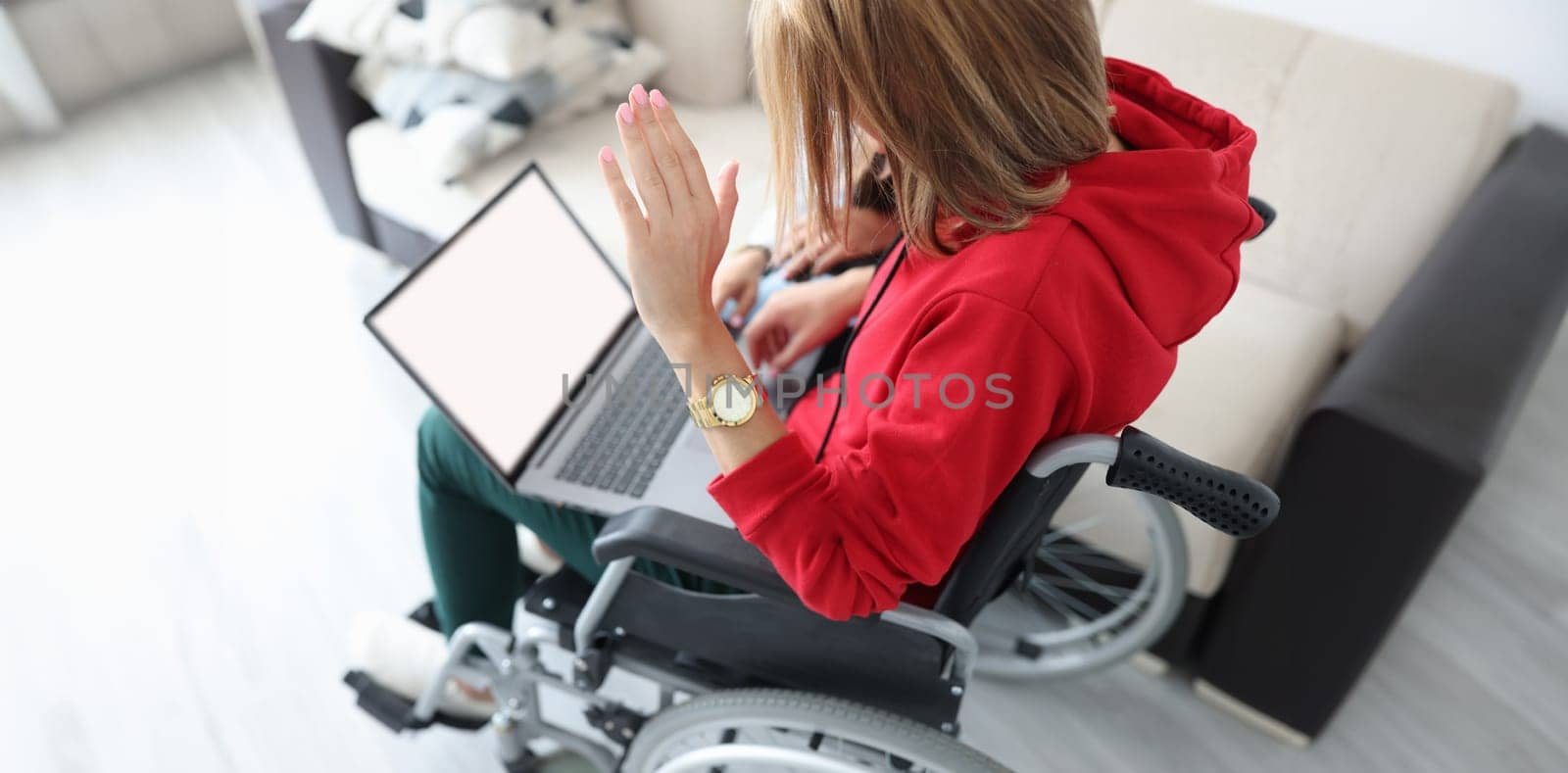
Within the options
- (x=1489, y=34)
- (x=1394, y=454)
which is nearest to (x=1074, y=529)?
(x=1394, y=454)

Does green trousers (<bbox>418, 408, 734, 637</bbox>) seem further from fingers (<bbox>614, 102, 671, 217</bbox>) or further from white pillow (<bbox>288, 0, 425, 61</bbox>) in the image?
white pillow (<bbox>288, 0, 425, 61</bbox>)

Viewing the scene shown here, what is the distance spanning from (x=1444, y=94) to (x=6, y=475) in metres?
2.34

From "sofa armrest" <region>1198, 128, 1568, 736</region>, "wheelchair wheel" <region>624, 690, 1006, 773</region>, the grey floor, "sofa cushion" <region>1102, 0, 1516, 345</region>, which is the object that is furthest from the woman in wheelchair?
"sofa cushion" <region>1102, 0, 1516, 345</region>

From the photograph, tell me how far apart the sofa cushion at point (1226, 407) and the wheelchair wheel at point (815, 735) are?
0.47m

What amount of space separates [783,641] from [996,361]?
39cm

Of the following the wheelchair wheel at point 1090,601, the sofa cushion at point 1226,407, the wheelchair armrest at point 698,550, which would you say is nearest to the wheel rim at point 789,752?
the wheelchair armrest at point 698,550

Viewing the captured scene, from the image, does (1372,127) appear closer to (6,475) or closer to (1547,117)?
(1547,117)

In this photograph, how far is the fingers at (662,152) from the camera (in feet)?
2.50

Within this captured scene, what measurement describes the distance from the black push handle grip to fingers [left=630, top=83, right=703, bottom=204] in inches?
14.5

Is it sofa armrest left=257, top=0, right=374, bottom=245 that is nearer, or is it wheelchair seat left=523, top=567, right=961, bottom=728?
wheelchair seat left=523, top=567, right=961, bottom=728

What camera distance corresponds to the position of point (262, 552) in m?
1.65

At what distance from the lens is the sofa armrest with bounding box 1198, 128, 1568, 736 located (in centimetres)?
105

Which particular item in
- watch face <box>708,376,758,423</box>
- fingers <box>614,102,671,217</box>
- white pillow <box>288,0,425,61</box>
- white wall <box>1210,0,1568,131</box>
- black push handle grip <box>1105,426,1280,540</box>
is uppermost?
white wall <box>1210,0,1568,131</box>

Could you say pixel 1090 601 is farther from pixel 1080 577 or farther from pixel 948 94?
pixel 948 94
